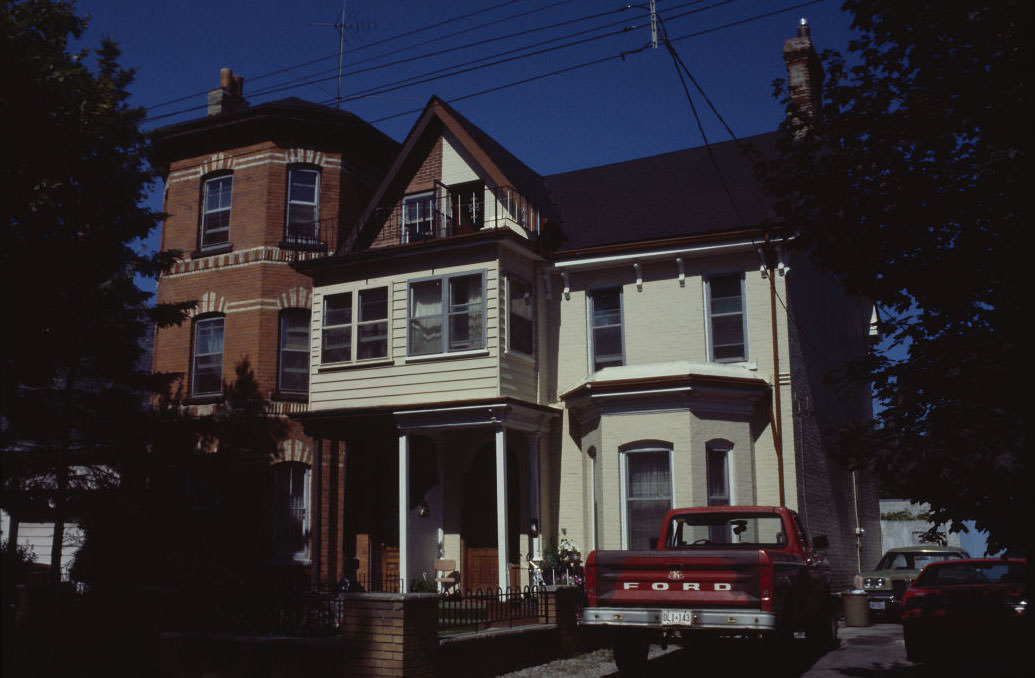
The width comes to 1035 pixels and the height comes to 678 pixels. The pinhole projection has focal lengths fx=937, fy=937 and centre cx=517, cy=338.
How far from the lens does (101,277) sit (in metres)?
17.6

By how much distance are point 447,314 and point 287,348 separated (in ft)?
14.2

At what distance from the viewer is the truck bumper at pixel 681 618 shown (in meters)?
9.58

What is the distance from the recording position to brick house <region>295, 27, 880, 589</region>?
1762cm

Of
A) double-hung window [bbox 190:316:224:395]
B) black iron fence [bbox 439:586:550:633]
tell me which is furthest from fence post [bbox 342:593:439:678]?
double-hung window [bbox 190:316:224:395]

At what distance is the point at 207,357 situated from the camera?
21469 millimetres

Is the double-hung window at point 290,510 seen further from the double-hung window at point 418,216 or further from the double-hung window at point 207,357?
the double-hung window at point 418,216

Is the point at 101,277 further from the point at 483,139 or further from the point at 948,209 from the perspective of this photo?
the point at 948,209

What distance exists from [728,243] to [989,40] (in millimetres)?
10551

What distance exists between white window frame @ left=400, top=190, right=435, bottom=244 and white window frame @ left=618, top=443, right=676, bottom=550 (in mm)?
6465

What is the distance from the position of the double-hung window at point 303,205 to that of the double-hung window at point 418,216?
2133 millimetres

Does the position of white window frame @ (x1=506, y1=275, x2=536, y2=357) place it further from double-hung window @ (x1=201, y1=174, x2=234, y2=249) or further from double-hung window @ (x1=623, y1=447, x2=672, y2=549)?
double-hung window @ (x1=201, y1=174, x2=234, y2=249)

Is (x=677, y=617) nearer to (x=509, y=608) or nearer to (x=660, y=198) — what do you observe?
(x=509, y=608)

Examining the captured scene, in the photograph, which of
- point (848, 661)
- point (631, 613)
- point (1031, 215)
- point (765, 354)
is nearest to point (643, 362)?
point (765, 354)

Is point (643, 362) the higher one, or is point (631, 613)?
point (643, 362)
